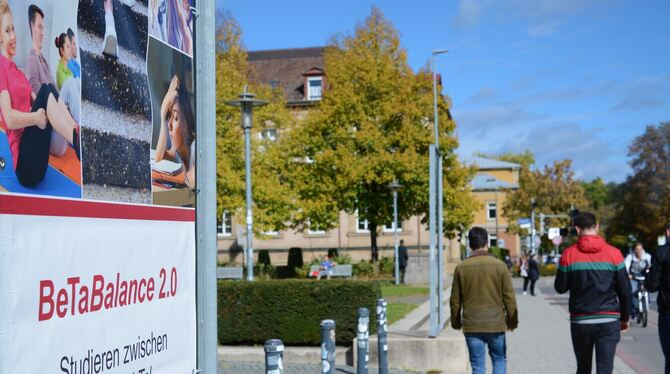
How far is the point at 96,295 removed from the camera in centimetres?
277

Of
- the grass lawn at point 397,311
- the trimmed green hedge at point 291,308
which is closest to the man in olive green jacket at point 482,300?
the trimmed green hedge at point 291,308

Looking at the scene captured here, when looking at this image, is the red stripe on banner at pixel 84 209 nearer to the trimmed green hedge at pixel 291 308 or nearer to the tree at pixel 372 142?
the trimmed green hedge at pixel 291 308

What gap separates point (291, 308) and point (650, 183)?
71693mm

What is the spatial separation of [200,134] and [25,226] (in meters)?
1.48

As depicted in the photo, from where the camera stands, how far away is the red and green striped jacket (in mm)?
7480

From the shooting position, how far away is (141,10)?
3291 mm

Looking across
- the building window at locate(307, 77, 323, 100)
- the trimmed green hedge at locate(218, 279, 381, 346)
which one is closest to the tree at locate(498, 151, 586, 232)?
the building window at locate(307, 77, 323, 100)

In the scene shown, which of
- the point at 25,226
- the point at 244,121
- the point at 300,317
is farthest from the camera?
the point at 244,121

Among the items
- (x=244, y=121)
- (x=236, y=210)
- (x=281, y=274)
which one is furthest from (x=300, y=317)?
(x=281, y=274)

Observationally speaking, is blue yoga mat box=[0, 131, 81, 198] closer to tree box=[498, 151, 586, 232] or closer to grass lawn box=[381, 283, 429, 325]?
grass lawn box=[381, 283, 429, 325]

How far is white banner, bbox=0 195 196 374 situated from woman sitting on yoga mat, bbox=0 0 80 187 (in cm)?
14

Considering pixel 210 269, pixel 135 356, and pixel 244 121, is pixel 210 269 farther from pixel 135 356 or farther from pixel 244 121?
pixel 244 121

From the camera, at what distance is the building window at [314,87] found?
62281 millimetres

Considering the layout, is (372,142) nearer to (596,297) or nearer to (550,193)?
(596,297)
